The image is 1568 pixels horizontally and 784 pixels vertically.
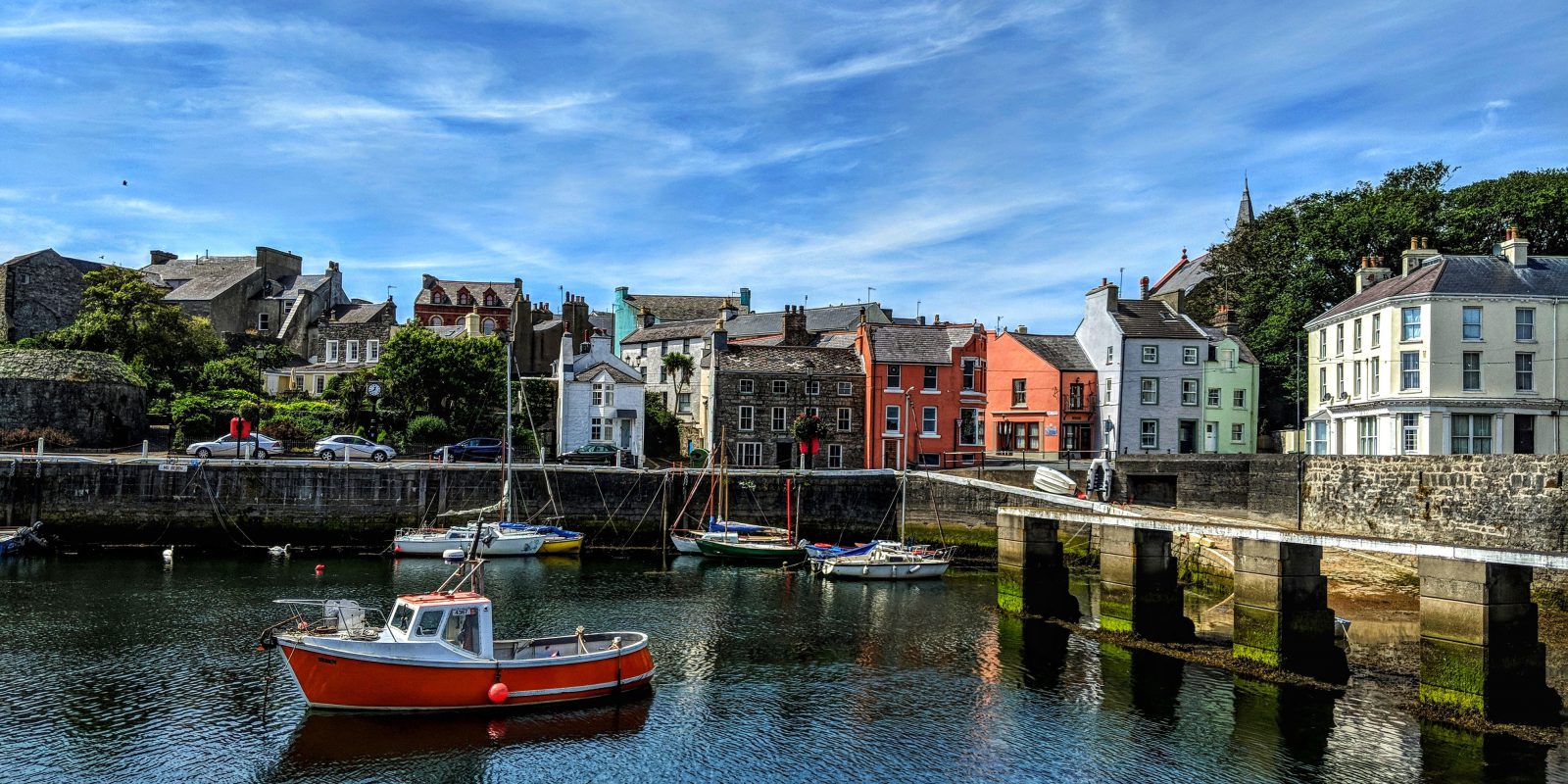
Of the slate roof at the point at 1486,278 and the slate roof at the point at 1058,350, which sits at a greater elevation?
the slate roof at the point at 1486,278

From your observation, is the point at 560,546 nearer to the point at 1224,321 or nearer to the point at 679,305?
the point at 1224,321

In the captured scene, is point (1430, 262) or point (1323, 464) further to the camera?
point (1430, 262)

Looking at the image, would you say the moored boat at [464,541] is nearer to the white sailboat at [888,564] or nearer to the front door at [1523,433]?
the white sailboat at [888,564]

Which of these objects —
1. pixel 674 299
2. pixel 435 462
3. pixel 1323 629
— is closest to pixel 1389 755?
pixel 1323 629

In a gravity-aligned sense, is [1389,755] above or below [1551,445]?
below

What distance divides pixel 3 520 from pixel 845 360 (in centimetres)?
4331

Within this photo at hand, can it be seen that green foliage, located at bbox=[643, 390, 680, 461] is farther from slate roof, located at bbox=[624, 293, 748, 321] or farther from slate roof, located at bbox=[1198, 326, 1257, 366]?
slate roof, located at bbox=[1198, 326, 1257, 366]

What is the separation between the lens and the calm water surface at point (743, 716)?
1927 centimetres

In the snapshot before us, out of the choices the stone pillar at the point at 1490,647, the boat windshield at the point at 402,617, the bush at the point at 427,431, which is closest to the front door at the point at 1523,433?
the stone pillar at the point at 1490,647

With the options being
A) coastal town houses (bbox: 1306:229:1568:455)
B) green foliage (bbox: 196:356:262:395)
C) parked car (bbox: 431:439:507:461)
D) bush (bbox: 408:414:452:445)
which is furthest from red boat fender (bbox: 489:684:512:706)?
green foliage (bbox: 196:356:262:395)

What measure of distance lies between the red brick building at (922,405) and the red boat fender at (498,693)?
39.5 metres

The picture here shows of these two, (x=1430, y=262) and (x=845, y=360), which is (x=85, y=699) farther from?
(x=1430, y=262)

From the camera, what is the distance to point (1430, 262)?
43219 mm

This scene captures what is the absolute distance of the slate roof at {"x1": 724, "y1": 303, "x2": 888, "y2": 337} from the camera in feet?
260
